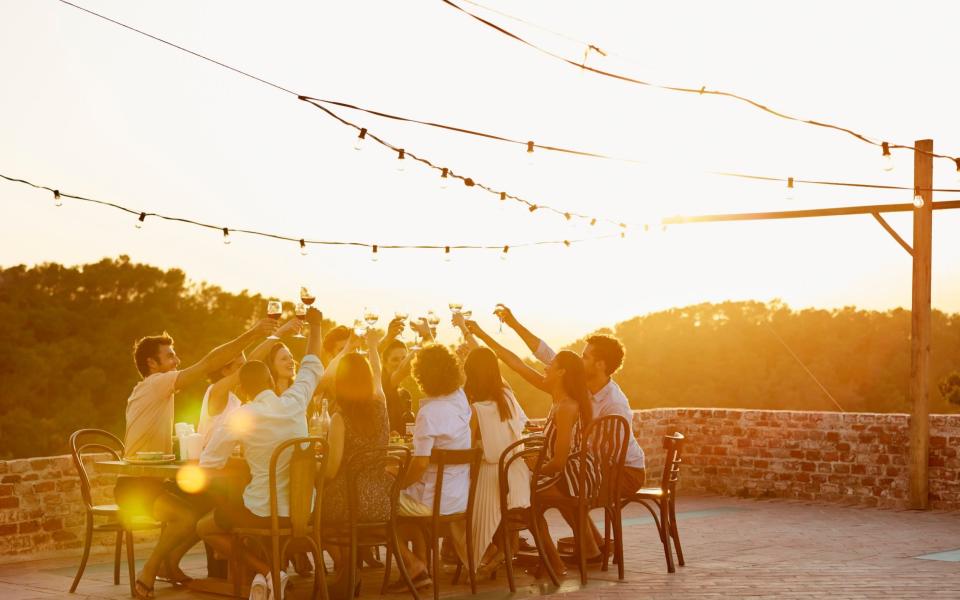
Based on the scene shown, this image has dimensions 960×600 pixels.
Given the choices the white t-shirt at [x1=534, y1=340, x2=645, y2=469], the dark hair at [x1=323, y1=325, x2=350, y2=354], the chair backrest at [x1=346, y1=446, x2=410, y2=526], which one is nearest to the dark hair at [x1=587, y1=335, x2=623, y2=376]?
the white t-shirt at [x1=534, y1=340, x2=645, y2=469]

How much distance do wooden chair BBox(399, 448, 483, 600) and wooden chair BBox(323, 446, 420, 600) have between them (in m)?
0.18

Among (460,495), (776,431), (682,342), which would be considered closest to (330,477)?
(460,495)

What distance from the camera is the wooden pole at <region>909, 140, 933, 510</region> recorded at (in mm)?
11828

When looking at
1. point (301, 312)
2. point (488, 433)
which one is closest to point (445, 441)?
point (488, 433)

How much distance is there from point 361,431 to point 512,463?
1185mm

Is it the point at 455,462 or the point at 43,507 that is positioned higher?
the point at 455,462

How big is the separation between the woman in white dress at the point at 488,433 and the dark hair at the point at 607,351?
3.03 ft

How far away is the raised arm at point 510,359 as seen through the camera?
7.46m

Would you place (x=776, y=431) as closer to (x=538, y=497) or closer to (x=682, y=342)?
(x=538, y=497)

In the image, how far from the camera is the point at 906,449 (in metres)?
12.1

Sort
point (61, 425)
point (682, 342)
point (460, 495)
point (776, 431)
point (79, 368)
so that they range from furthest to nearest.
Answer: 1. point (682, 342)
2. point (79, 368)
3. point (61, 425)
4. point (776, 431)
5. point (460, 495)

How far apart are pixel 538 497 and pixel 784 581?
62.2 inches

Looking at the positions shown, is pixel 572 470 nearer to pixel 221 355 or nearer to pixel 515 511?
pixel 515 511

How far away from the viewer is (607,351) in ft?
25.1
